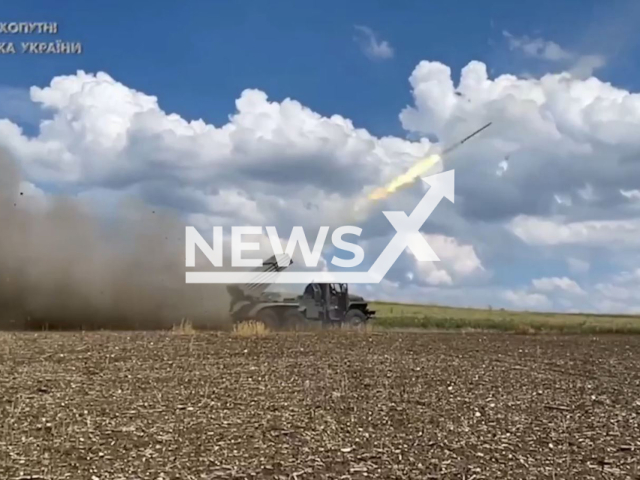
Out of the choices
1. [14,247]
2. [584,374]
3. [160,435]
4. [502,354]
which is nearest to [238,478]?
[160,435]

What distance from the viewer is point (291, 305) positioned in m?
27.5

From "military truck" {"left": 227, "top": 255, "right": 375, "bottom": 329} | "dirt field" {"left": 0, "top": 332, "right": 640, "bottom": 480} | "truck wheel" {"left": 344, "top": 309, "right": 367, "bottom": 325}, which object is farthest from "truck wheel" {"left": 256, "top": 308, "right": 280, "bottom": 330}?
"dirt field" {"left": 0, "top": 332, "right": 640, "bottom": 480}

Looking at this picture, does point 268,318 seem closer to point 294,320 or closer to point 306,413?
point 294,320

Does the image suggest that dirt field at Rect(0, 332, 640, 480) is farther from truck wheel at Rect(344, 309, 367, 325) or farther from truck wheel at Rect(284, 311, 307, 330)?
truck wheel at Rect(344, 309, 367, 325)

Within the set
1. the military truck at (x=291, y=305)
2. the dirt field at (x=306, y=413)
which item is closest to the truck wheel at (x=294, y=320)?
the military truck at (x=291, y=305)

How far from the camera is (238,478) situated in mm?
8242

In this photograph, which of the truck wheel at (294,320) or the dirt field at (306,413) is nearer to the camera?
the dirt field at (306,413)

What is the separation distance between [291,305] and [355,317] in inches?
104

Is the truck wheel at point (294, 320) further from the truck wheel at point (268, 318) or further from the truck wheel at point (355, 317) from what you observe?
the truck wheel at point (355, 317)

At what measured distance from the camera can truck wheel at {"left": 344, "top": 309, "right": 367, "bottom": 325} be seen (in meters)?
28.3

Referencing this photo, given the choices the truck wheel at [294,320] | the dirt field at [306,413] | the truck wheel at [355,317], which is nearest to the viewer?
the dirt field at [306,413]

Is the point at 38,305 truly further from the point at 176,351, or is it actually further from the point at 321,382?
the point at 321,382

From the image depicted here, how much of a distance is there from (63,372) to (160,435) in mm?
4644

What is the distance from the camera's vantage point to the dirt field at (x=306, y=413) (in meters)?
8.85
